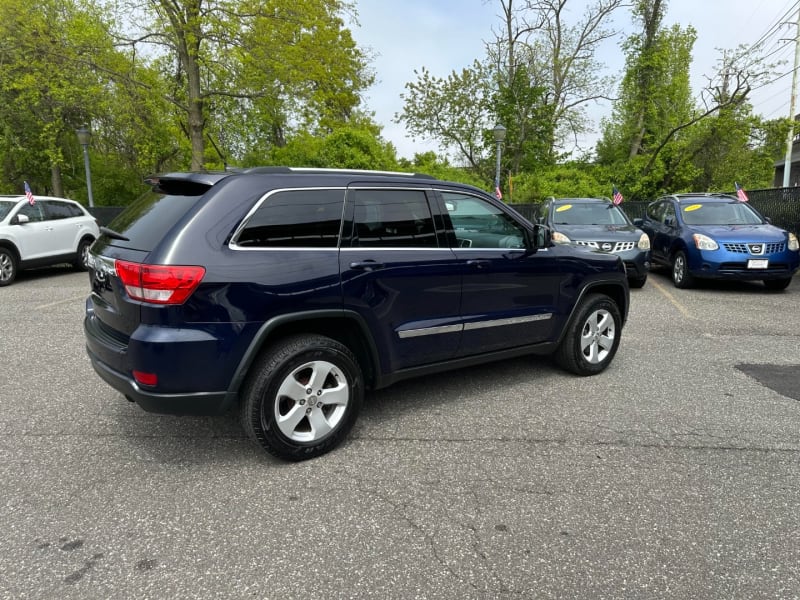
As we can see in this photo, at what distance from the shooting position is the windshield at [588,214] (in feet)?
33.3

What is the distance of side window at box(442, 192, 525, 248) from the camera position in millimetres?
3873

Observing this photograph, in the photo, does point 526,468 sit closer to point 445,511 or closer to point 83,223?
point 445,511

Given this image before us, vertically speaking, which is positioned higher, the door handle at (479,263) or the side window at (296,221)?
the side window at (296,221)

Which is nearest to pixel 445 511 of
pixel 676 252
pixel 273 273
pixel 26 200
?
pixel 273 273

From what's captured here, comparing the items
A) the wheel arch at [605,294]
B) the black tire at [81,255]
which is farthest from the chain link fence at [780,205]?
the black tire at [81,255]

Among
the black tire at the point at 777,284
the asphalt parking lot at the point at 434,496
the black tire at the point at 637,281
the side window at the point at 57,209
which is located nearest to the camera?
the asphalt parking lot at the point at 434,496

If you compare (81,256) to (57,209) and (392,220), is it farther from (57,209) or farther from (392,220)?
(392,220)

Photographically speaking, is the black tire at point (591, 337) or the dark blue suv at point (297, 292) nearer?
the dark blue suv at point (297, 292)

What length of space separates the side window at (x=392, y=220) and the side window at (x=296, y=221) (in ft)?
0.52

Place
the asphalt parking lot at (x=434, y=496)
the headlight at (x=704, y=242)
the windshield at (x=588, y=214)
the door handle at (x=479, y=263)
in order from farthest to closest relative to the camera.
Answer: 1. the windshield at (x=588, y=214)
2. the headlight at (x=704, y=242)
3. the door handle at (x=479, y=263)
4. the asphalt parking lot at (x=434, y=496)

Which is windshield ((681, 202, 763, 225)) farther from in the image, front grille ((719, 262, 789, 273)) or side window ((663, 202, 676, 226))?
front grille ((719, 262, 789, 273))

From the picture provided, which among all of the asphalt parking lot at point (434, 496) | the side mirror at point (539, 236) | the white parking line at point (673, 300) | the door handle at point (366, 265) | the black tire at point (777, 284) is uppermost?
the side mirror at point (539, 236)

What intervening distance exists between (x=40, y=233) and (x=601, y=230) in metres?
10.8

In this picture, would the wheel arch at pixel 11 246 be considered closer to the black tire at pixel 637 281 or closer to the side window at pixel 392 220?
the side window at pixel 392 220
